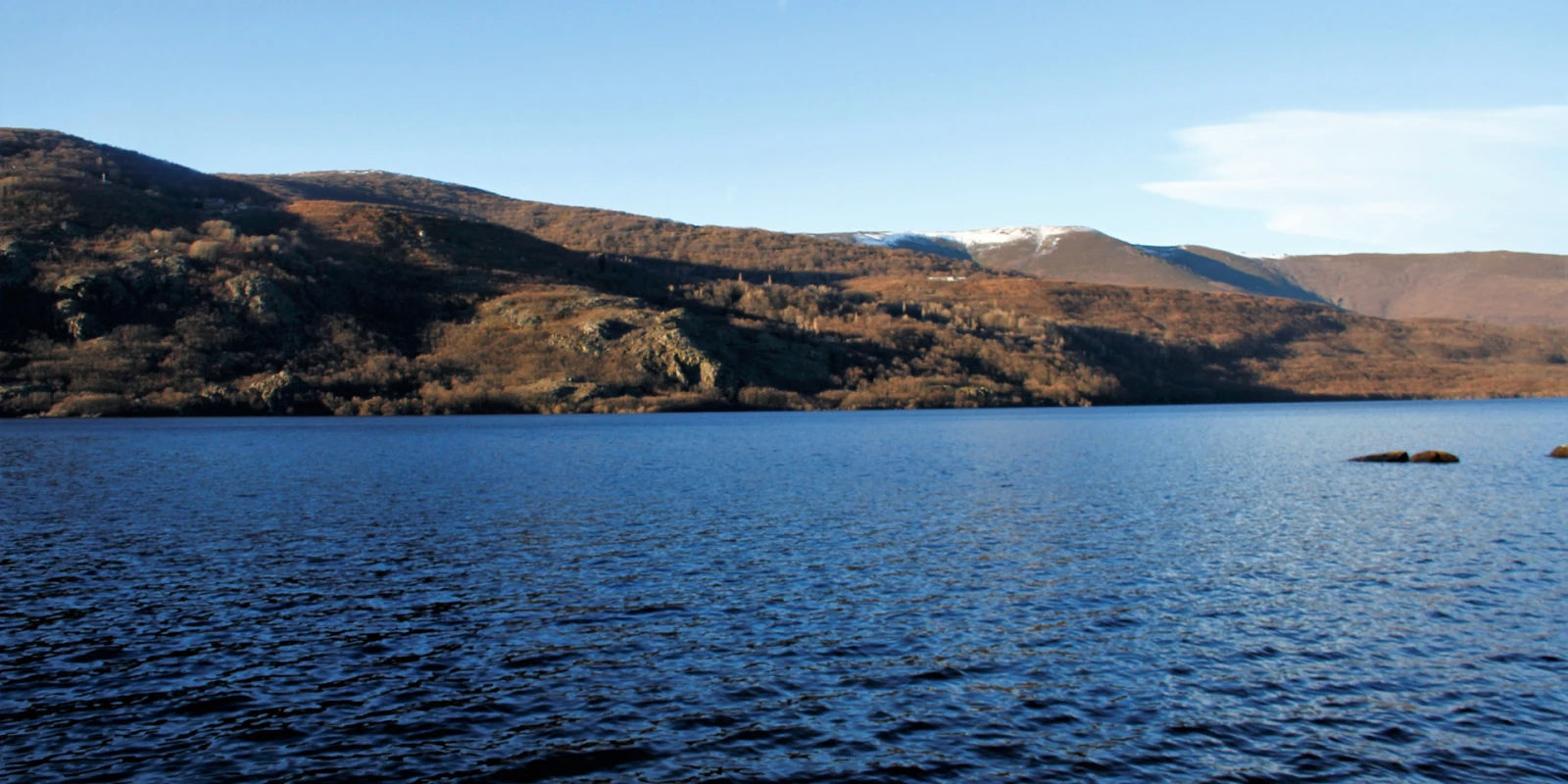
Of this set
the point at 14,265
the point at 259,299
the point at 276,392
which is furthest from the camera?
the point at 259,299

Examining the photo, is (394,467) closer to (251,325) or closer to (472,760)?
(472,760)

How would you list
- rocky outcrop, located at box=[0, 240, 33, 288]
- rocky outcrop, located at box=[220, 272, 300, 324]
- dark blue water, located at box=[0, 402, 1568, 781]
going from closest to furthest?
dark blue water, located at box=[0, 402, 1568, 781], rocky outcrop, located at box=[0, 240, 33, 288], rocky outcrop, located at box=[220, 272, 300, 324]

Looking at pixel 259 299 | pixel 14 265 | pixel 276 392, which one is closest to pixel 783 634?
pixel 276 392

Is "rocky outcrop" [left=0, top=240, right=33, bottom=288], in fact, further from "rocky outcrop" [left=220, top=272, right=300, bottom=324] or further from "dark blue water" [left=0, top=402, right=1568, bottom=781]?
"dark blue water" [left=0, top=402, right=1568, bottom=781]

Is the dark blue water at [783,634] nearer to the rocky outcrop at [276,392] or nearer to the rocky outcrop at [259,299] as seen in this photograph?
the rocky outcrop at [276,392]

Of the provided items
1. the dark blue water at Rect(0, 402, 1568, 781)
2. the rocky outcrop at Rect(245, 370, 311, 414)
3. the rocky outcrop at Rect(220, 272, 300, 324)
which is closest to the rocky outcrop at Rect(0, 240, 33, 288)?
the rocky outcrop at Rect(220, 272, 300, 324)

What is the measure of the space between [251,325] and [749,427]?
100 metres

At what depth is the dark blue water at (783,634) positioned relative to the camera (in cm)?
1780

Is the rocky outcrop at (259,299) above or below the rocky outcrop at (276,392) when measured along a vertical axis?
above

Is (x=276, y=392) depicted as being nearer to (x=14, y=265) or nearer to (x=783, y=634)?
(x=14, y=265)

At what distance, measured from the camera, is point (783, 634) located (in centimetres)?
2550

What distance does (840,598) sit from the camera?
29469 mm

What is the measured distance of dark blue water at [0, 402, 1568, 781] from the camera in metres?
17.8

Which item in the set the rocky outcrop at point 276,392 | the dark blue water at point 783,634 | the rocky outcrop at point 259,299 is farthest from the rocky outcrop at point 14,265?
the dark blue water at point 783,634
